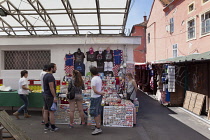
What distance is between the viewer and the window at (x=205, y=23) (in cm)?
1168

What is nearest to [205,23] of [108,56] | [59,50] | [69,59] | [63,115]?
[108,56]

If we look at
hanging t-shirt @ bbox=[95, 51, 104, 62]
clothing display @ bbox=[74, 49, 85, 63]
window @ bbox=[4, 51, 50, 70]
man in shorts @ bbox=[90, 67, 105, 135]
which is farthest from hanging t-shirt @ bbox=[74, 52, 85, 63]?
man in shorts @ bbox=[90, 67, 105, 135]

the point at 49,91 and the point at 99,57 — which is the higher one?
the point at 99,57

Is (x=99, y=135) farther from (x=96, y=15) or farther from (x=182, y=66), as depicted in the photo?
(x=96, y=15)

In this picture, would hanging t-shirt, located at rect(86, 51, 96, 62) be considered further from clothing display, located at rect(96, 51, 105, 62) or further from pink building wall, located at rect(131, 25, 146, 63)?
pink building wall, located at rect(131, 25, 146, 63)

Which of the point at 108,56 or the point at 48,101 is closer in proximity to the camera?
the point at 48,101

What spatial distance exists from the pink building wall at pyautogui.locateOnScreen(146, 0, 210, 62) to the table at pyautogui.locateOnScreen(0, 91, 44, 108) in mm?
10523

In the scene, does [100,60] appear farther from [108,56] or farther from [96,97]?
[96,97]

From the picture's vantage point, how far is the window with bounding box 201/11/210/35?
1168 centimetres

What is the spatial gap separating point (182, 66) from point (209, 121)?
9.86 ft

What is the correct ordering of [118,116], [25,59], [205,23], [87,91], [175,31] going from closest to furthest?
[118,116] < [87,91] < [25,59] < [205,23] < [175,31]

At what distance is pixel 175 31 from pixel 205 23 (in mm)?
4380

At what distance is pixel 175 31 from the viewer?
1634 centimetres

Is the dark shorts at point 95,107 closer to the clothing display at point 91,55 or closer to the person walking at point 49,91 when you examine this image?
the person walking at point 49,91
